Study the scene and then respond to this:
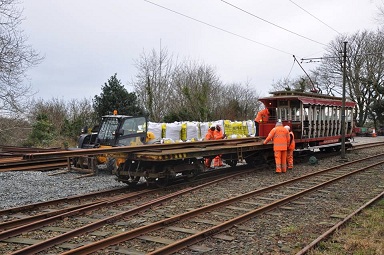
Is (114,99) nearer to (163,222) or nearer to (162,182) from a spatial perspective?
(162,182)

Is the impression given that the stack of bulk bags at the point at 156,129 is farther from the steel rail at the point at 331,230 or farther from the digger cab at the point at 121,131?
the steel rail at the point at 331,230

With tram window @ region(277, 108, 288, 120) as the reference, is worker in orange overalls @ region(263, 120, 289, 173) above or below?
below

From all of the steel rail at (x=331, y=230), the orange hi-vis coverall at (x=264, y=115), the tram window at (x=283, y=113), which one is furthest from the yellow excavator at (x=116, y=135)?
the steel rail at (x=331, y=230)

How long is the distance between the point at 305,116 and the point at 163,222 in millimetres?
11023

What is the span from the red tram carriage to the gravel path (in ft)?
26.3

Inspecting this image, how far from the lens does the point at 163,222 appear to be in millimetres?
6504

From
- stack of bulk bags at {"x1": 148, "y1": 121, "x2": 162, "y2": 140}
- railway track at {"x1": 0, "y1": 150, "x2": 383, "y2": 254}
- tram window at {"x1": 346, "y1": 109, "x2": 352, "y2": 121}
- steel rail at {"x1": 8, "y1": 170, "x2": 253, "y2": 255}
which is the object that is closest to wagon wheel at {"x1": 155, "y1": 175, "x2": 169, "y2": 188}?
railway track at {"x1": 0, "y1": 150, "x2": 383, "y2": 254}

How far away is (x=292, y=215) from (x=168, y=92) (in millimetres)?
28248

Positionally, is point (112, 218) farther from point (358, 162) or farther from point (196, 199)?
point (358, 162)

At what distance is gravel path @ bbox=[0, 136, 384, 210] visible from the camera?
359 inches

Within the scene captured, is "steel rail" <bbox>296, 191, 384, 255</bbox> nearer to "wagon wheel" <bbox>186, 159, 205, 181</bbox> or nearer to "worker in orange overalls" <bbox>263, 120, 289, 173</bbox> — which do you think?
"wagon wheel" <bbox>186, 159, 205, 181</bbox>

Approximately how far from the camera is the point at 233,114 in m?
42.8

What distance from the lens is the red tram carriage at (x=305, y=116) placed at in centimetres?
1587

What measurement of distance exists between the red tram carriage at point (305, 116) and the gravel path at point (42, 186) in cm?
801
